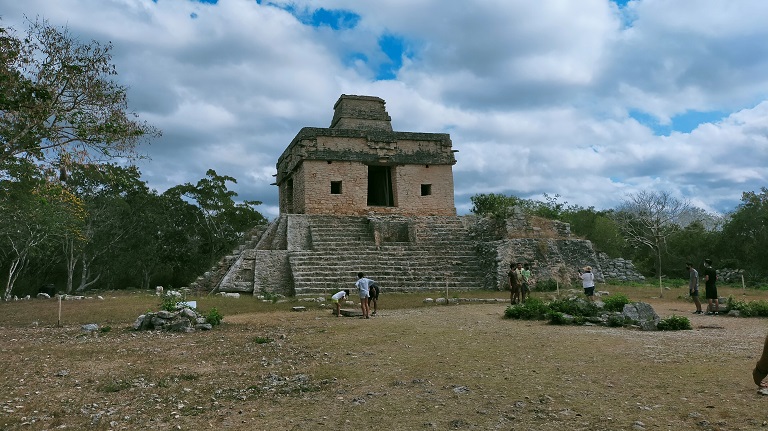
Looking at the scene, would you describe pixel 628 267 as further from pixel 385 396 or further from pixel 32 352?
pixel 32 352

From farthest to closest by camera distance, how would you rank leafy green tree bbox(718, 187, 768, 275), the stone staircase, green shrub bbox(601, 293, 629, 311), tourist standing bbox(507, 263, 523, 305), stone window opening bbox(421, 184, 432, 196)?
leafy green tree bbox(718, 187, 768, 275), stone window opening bbox(421, 184, 432, 196), the stone staircase, tourist standing bbox(507, 263, 523, 305), green shrub bbox(601, 293, 629, 311)

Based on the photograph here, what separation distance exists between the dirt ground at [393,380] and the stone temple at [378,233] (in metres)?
7.15

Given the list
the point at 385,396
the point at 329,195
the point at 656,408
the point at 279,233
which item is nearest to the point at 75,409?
the point at 385,396

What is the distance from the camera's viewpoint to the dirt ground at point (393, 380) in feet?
13.5

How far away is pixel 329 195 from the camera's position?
20.9 meters

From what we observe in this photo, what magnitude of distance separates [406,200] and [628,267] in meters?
9.60

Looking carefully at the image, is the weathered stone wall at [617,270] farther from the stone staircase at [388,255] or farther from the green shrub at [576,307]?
the green shrub at [576,307]

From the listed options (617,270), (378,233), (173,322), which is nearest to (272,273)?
(378,233)

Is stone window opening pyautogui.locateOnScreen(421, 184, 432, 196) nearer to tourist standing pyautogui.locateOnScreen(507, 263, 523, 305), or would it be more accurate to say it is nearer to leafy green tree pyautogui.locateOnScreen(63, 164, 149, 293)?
tourist standing pyautogui.locateOnScreen(507, 263, 523, 305)

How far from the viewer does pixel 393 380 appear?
5.35m

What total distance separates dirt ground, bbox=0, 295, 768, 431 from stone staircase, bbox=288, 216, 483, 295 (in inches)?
275

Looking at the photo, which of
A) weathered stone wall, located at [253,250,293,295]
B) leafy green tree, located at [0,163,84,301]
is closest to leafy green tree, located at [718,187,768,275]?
weathered stone wall, located at [253,250,293,295]

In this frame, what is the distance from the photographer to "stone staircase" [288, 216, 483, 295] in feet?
52.2

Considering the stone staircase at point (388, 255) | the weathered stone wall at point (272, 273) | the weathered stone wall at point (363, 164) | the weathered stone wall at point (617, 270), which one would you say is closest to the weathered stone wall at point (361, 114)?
the weathered stone wall at point (363, 164)
